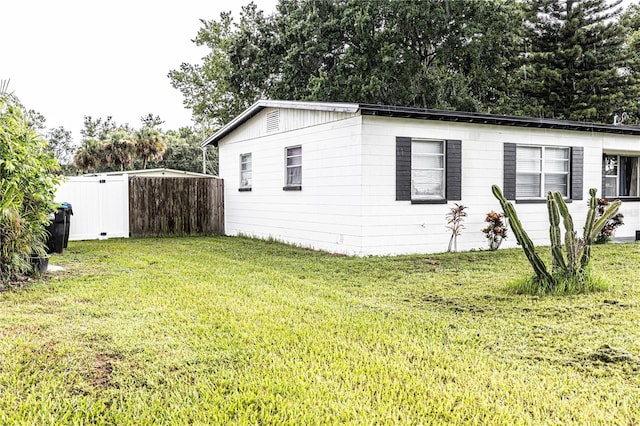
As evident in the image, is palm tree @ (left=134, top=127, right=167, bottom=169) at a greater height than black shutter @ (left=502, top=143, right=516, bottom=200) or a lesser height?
greater

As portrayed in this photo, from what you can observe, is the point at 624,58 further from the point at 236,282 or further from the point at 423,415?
the point at 423,415

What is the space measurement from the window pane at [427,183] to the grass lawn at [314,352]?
3.32 m

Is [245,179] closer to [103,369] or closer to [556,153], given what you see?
[556,153]

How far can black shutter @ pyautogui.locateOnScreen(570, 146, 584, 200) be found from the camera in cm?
1162

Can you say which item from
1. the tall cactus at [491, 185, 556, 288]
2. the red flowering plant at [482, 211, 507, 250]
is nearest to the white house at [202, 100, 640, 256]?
the red flowering plant at [482, 211, 507, 250]

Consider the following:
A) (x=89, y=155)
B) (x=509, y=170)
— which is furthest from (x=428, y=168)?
(x=89, y=155)

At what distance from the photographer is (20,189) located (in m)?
6.58

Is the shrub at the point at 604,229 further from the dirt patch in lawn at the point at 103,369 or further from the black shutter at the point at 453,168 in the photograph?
the dirt patch in lawn at the point at 103,369

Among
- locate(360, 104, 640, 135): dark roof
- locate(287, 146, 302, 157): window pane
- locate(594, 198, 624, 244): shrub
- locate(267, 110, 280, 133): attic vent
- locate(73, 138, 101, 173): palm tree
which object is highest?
locate(73, 138, 101, 173): palm tree

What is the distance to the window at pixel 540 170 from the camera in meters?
11.2

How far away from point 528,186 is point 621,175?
13.7ft

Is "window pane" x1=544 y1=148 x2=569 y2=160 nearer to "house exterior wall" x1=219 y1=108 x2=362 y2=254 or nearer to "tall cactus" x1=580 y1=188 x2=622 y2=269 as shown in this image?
"house exterior wall" x1=219 y1=108 x2=362 y2=254

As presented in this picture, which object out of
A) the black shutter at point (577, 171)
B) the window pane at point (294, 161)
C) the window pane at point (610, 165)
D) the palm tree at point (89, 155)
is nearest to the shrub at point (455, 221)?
the black shutter at point (577, 171)

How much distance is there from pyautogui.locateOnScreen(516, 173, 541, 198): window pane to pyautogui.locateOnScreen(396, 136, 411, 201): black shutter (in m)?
2.93
